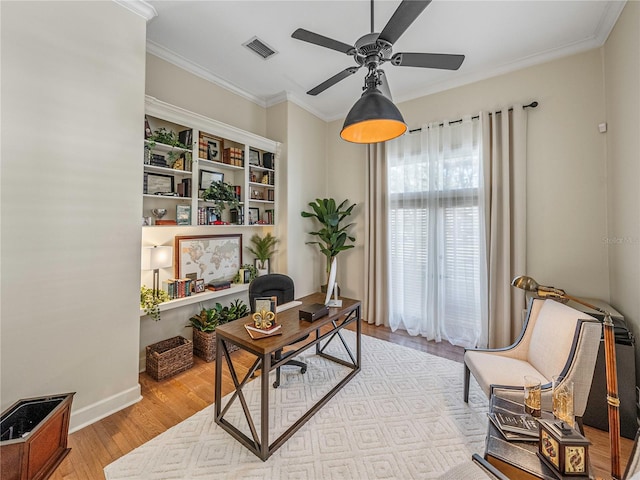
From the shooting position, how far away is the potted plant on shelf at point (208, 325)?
9.32 feet

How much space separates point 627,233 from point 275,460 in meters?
3.16

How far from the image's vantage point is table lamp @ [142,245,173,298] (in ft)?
8.26

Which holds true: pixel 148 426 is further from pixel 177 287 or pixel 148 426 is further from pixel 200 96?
pixel 200 96

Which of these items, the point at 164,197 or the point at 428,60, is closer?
the point at 428,60

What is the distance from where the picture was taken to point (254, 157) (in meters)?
3.64

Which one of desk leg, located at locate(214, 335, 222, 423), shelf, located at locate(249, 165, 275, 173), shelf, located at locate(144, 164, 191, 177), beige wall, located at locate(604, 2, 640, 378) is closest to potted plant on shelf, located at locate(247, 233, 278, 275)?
shelf, located at locate(249, 165, 275, 173)

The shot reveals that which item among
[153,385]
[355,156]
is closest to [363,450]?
[153,385]

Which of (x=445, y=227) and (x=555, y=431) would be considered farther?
(x=445, y=227)

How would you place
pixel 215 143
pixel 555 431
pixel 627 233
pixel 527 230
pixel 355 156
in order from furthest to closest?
1. pixel 355 156
2. pixel 215 143
3. pixel 527 230
4. pixel 627 233
5. pixel 555 431

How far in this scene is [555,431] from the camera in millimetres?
1038

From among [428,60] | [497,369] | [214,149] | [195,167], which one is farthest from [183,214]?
[497,369]

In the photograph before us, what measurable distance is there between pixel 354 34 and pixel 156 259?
2888 millimetres

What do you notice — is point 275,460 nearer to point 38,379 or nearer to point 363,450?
point 363,450

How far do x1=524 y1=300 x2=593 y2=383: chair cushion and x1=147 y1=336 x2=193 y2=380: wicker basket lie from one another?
3.04 meters
